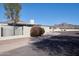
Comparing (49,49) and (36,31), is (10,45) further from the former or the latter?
(36,31)

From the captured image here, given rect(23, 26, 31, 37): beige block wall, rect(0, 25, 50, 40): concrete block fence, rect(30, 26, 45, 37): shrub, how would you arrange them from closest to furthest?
rect(0, 25, 50, 40): concrete block fence → rect(30, 26, 45, 37): shrub → rect(23, 26, 31, 37): beige block wall

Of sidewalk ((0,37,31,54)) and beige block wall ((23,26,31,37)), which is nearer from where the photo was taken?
sidewalk ((0,37,31,54))

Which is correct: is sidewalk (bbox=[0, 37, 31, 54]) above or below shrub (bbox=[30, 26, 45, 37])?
below

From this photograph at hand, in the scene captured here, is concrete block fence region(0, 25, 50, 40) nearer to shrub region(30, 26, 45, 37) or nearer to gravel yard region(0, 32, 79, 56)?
shrub region(30, 26, 45, 37)

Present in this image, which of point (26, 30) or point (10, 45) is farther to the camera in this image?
point (26, 30)

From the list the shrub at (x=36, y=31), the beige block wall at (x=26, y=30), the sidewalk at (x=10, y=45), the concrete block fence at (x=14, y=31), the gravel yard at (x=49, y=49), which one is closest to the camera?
the gravel yard at (x=49, y=49)

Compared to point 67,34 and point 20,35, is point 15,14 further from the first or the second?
point 67,34

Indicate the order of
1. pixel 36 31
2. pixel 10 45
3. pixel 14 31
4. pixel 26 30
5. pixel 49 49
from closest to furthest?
pixel 49 49 → pixel 10 45 → pixel 36 31 → pixel 14 31 → pixel 26 30

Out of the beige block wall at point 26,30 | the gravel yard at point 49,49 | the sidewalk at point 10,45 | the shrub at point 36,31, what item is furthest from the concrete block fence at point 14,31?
the gravel yard at point 49,49

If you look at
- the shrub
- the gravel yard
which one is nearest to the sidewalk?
the gravel yard

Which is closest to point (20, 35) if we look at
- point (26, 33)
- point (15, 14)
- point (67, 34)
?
point (26, 33)

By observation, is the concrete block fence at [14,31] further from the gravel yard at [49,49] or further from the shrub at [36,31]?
the gravel yard at [49,49]

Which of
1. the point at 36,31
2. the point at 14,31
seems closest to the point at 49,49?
the point at 36,31

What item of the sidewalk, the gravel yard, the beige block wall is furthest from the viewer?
the beige block wall
